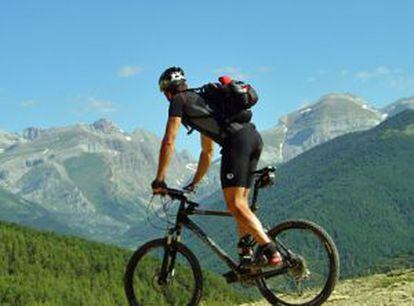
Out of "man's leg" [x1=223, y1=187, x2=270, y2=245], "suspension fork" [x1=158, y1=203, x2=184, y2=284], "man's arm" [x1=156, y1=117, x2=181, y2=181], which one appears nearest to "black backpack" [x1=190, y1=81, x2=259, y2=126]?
"man's arm" [x1=156, y1=117, x2=181, y2=181]

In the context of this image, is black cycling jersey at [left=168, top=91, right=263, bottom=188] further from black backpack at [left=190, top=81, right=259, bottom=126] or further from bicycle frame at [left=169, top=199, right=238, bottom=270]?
bicycle frame at [left=169, top=199, right=238, bottom=270]

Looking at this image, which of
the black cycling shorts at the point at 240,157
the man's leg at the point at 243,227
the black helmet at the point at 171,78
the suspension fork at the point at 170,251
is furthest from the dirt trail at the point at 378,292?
the black helmet at the point at 171,78

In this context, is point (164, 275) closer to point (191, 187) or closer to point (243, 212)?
point (191, 187)

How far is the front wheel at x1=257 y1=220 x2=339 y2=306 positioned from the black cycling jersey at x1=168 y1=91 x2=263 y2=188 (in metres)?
1.20

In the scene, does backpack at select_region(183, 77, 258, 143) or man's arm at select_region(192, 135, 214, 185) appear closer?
backpack at select_region(183, 77, 258, 143)

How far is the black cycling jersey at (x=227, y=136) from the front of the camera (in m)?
11.5

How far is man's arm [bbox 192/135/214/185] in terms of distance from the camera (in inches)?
500

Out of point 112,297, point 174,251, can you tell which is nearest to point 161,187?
point 174,251

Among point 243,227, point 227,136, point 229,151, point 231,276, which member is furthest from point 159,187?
point 231,276

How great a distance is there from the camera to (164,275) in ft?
41.2

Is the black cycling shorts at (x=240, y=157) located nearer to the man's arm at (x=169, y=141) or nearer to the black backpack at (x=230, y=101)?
the black backpack at (x=230, y=101)

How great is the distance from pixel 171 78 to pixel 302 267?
3847 mm

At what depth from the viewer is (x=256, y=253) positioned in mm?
11742

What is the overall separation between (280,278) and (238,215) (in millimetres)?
1438
